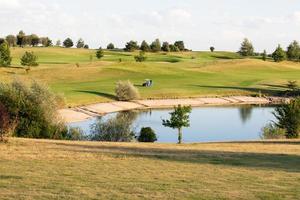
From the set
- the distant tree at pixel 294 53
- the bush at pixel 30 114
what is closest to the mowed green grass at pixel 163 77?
the distant tree at pixel 294 53

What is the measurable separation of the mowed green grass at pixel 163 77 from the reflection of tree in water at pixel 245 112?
1401cm

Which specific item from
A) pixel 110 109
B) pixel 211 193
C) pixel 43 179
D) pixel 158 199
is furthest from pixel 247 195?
pixel 110 109

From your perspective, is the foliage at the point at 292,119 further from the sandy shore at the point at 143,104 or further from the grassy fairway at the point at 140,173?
the sandy shore at the point at 143,104

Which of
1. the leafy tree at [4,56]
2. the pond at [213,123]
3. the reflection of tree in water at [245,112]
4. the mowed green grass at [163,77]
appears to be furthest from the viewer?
the leafy tree at [4,56]

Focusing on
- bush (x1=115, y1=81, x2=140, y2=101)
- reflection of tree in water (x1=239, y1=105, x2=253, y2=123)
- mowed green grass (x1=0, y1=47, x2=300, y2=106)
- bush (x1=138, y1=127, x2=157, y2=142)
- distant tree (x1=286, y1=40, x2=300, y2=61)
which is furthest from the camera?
distant tree (x1=286, y1=40, x2=300, y2=61)

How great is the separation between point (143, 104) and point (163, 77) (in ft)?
118

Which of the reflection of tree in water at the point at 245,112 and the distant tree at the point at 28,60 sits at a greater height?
the distant tree at the point at 28,60

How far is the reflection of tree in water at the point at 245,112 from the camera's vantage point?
75988 millimetres

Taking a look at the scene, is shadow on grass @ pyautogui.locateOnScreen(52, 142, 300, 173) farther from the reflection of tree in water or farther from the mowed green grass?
the mowed green grass

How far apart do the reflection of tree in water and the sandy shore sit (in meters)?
6.85

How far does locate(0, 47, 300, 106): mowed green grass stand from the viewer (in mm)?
→ 101250

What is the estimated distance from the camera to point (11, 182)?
14.3 meters

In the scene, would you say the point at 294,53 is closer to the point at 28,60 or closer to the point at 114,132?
the point at 28,60

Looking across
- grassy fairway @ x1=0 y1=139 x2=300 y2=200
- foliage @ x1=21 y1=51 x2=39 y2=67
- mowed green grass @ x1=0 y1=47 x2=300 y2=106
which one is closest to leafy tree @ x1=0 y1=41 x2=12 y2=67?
mowed green grass @ x1=0 y1=47 x2=300 y2=106
